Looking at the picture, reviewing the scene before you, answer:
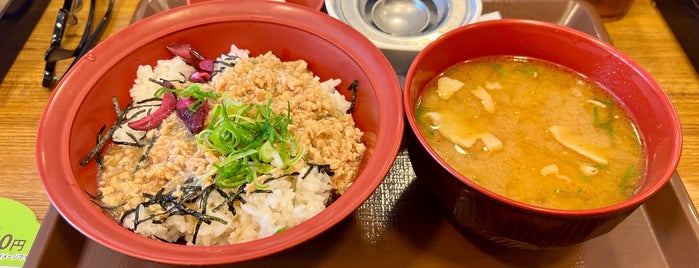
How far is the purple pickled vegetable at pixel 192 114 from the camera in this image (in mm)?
1659

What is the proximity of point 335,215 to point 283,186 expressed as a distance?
11.0 inches

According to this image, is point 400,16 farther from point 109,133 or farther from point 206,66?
point 109,133

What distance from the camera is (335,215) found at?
1.32 m

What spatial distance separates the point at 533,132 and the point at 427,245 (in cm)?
51

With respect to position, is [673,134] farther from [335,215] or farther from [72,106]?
[72,106]

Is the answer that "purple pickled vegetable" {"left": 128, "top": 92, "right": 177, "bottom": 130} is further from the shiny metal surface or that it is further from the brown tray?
the shiny metal surface

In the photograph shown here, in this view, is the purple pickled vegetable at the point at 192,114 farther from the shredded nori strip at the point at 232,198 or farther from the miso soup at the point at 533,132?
the miso soup at the point at 533,132

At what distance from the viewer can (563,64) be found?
1.78 metres

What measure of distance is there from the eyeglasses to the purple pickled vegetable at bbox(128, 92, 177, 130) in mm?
778

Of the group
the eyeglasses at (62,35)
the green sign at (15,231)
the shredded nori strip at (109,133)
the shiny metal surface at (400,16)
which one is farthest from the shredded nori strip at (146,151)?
the shiny metal surface at (400,16)

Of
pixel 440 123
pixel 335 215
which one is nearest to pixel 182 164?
pixel 335 215

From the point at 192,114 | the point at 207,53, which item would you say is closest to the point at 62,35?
the point at 207,53

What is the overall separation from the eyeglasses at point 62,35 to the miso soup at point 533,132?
1701 mm

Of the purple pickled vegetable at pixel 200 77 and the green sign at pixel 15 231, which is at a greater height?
the purple pickled vegetable at pixel 200 77
